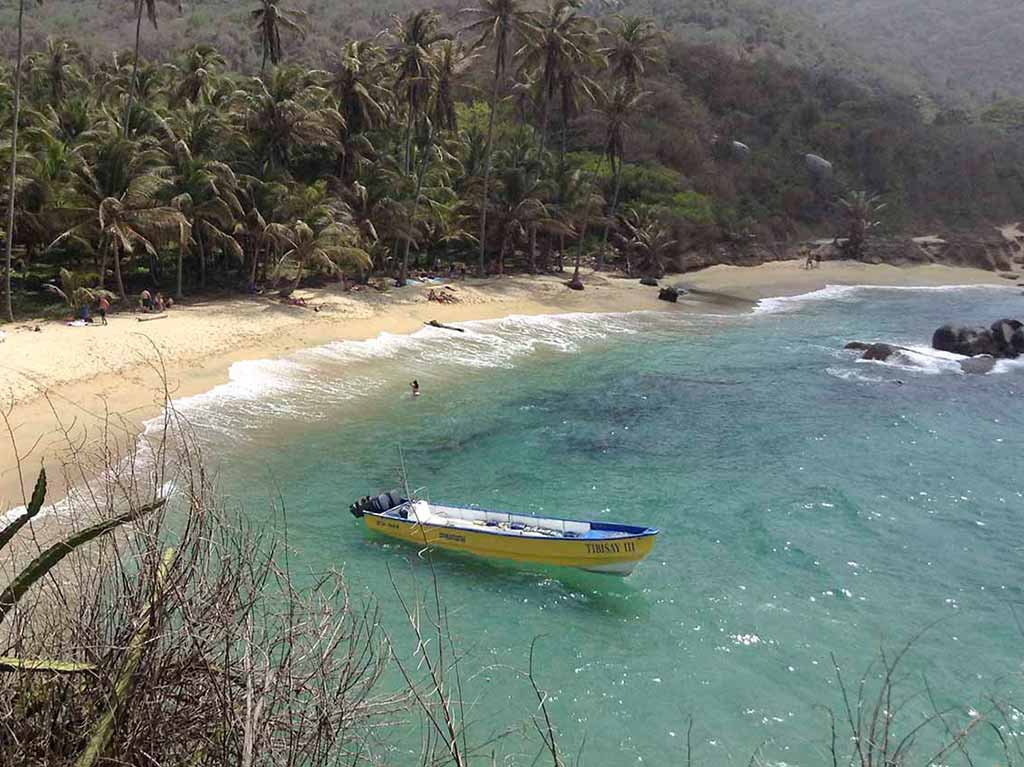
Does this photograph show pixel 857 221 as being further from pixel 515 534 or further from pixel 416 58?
pixel 515 534

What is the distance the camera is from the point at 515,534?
13.8 meters

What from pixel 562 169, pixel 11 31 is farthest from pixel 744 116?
pixel 11 31

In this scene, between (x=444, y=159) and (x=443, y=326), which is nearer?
(x=443, y=326)

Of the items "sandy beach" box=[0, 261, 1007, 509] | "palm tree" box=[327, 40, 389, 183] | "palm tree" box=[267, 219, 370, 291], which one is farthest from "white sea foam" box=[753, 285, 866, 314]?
"palm tree" box=[327, 40, 389, 183]

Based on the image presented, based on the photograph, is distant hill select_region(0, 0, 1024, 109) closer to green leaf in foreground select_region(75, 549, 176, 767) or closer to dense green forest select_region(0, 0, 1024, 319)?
dense green forest select_region(0, 0, 1024, 319)

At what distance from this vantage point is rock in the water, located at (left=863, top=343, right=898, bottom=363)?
106 ft

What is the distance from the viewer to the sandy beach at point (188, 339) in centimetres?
1803

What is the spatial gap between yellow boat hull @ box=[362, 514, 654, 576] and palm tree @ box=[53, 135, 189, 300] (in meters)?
18.0

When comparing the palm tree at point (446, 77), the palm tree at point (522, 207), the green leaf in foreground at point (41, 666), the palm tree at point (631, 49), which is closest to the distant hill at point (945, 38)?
the palm tree at point (631, 49)

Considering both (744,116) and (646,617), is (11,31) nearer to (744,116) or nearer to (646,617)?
(744,116)

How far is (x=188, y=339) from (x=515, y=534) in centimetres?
→ 1738

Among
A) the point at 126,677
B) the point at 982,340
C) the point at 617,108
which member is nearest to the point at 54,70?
the point at 617,108

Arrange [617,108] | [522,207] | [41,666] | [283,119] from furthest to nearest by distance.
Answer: [617,108], [522,207], [283,119], [41,666]

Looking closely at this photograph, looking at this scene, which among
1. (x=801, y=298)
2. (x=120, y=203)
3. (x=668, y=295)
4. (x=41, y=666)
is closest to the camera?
(x=41, y=666)
